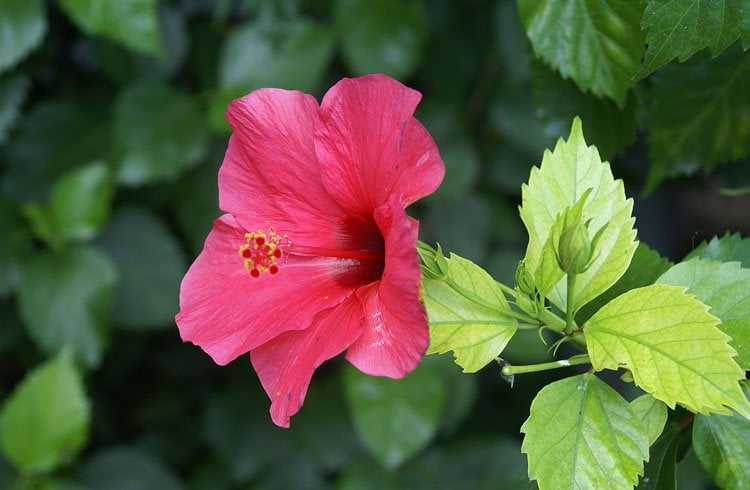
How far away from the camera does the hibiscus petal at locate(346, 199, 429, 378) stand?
0.53 meters

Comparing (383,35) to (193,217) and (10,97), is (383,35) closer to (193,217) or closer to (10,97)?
(193,217)

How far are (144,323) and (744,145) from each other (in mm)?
1025

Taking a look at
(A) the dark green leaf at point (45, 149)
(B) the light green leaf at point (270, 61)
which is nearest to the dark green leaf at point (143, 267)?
(A) the dark green leaf at point (45, 149)

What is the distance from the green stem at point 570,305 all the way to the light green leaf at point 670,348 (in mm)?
14

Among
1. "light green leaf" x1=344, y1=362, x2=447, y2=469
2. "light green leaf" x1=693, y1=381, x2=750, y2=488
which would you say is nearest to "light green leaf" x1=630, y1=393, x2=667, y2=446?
"light green leaf" x1=693, y1=381, x2=750, y2=488

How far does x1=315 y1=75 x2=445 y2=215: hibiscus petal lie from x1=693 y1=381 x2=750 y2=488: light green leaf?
0.85 feet

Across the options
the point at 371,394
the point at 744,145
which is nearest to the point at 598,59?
the point at 744,145

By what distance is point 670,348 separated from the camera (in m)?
0.55

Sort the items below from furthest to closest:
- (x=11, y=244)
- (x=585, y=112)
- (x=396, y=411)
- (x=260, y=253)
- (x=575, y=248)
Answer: (x=11, y=244), (x=396, y=411), (x=585, y=112), (x=260, y=253), (x=575, y=248)

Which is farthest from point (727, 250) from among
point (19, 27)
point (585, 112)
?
point (19, 27)

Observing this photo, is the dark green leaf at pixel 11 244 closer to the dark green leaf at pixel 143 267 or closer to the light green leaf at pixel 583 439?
the dark green leaf at pixel 143 267

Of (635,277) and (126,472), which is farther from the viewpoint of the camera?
(126,472)

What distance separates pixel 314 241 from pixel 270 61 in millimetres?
853

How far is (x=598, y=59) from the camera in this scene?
2.32 ft
